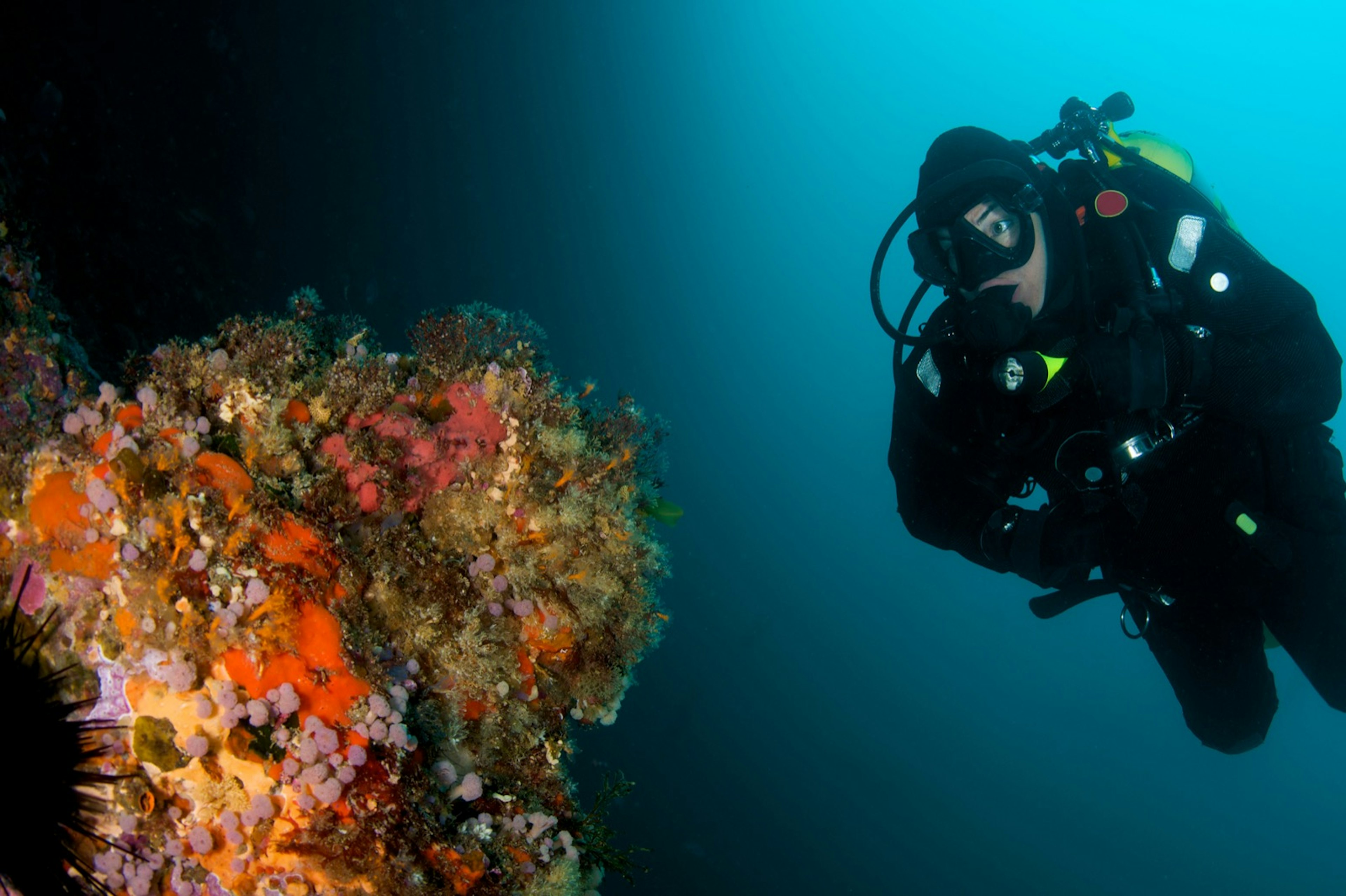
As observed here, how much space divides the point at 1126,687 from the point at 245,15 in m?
61.9

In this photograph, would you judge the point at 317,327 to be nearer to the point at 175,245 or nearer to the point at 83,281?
the point at 83,281

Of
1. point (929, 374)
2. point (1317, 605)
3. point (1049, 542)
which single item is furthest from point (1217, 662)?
point (929, 374)

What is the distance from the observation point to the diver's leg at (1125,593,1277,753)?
452 centimetres

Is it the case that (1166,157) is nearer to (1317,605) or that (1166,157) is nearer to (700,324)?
(1317,605)

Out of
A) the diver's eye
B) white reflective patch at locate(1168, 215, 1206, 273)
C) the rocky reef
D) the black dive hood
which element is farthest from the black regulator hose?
the rocky reef

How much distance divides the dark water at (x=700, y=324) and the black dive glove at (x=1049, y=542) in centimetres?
373

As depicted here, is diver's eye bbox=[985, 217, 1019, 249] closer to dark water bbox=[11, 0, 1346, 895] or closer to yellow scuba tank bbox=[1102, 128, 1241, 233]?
yellow scuba tank bbox=[1102, 128, 1241, 233]

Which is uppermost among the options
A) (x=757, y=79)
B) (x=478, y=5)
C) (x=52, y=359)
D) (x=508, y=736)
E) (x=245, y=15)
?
(x=757, y=79)

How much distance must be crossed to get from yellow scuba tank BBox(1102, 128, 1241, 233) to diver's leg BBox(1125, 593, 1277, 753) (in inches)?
117

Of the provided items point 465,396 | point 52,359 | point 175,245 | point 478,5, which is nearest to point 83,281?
point 175,245

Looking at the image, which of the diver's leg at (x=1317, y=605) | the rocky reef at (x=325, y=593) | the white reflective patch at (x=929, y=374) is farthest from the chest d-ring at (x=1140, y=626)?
the rocky reef at (x=325, y=593)

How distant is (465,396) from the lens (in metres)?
2.56

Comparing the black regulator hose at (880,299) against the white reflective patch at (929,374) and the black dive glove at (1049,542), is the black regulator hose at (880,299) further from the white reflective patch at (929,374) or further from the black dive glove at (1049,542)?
the black dive glove at (1049,542)

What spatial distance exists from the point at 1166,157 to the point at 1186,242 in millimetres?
1549
